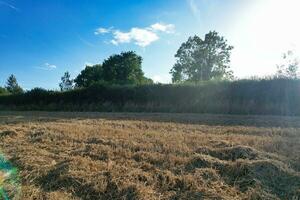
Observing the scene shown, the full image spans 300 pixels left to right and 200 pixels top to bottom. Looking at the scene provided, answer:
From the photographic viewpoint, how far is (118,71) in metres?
44.4

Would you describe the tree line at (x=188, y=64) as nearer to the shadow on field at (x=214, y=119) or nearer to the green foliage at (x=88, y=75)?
the green foliage at (x=88, y=75)

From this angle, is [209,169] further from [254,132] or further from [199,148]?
[254,132]

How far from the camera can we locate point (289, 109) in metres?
14.5

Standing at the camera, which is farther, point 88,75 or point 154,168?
point 88,75

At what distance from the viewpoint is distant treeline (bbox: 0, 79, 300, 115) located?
15195mm

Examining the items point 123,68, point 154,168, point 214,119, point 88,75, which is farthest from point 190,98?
point 88,75

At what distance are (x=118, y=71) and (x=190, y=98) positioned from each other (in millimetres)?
27813

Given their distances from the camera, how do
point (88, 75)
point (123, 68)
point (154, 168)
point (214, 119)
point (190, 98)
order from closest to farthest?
1. point (154, 168)
2. point (214, 119)
3. point (190, 98)
4. point (123, 68)
5. point (88, 75)

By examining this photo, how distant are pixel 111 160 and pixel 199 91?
47.2 ft

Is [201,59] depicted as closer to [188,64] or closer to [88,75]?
[188,64]

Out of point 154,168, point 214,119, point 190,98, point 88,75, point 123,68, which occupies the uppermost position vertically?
point 123,68

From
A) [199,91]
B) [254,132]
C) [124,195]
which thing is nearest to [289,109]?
[199,91]

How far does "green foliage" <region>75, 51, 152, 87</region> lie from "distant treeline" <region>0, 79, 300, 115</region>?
20.1 metres

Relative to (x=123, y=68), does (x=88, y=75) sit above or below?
below
